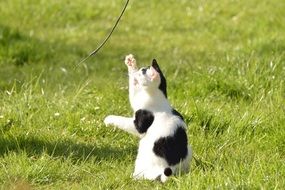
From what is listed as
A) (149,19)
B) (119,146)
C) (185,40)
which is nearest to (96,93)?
(119,146)

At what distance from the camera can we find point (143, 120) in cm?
517

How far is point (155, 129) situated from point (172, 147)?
0.55 feet

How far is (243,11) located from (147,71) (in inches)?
285

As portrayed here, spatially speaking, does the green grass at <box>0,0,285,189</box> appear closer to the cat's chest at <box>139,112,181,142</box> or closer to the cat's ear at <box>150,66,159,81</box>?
the cat's chest at <box>139,112,181,142</box>

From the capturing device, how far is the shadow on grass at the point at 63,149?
19.2 ft

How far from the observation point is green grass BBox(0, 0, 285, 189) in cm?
546

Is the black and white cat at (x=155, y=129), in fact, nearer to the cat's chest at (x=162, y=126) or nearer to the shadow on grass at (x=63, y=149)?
the cat's chest at (x=162, y=126)

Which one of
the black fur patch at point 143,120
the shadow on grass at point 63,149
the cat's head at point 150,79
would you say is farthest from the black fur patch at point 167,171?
the shadow on grass at point 63,149

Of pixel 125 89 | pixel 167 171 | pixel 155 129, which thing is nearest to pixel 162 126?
pixel 155 129

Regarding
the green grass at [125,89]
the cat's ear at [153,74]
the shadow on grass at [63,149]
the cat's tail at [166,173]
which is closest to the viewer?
the cat's tail at [166,173]

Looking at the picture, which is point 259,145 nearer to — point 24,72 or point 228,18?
point 24,72

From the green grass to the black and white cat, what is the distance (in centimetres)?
11

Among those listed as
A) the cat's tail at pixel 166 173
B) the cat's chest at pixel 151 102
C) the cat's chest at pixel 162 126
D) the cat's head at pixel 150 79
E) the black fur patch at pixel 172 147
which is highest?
the cat's head at pixel 150 79

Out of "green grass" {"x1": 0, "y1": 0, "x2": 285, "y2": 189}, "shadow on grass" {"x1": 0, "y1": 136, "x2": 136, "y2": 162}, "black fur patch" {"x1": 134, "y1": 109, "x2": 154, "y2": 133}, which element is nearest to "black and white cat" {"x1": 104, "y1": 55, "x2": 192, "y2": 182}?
"black fur patch" {"x1": 134, "y1": 109, "x2": 154, "y2": 133}
